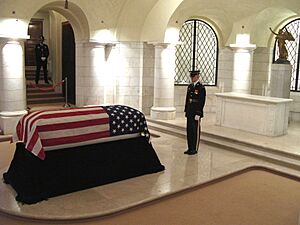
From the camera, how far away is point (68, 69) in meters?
12.6

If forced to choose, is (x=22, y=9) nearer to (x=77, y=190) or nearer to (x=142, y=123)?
(x=142, y=123)

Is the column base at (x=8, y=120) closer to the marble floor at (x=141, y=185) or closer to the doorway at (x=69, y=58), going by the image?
the marble floor at (x=141, y=185)

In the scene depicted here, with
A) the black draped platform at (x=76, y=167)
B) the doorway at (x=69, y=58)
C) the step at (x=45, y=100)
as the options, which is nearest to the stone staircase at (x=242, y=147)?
the black draped platform at (x=76, y=167)

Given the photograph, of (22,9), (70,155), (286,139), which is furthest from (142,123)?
(22,9)

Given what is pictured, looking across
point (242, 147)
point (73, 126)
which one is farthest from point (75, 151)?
point (242, 147)

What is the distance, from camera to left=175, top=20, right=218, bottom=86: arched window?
443 inches

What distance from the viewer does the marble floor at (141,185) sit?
14.4ft

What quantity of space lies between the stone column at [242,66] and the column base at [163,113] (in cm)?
227

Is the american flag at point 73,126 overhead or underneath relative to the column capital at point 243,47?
underneath

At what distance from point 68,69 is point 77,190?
809 cm

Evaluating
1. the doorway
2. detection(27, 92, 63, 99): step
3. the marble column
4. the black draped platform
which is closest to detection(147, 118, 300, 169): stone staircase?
the marble column

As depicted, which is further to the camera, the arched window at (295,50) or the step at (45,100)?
the step at (45,100)

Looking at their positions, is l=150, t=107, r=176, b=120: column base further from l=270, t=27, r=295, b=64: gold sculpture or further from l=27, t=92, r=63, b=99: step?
l=27, t=92, r=63, b=99: step

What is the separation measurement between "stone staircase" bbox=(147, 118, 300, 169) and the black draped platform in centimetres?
238
